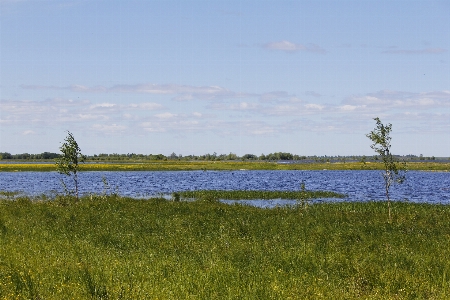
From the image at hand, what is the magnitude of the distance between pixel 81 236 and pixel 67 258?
233 inches

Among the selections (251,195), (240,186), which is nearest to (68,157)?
(251,195)

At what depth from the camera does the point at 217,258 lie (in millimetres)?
18484

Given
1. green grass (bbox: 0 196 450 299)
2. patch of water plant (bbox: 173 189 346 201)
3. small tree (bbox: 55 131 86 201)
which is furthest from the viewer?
patch of water plant (bbox: 173 189 346 201)

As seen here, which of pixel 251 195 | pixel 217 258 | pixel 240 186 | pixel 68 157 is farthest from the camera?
pixel 240 186

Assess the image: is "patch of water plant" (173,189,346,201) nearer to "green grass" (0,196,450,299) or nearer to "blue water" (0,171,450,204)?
"blue water" (0,171,450,204)

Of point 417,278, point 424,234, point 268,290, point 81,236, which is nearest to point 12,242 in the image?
point 81,236

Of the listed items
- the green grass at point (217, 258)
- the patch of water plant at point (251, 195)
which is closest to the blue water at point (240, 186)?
the patch of water plant at point (251, 195)

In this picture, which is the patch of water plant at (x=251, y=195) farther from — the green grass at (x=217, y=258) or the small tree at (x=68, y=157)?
the green grass at (x=217, y=258)

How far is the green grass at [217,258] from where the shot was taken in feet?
46.9

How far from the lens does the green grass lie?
46.9ft

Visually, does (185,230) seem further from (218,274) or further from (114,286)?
(114,286)

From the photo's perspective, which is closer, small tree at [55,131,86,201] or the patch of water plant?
small tree at [55,131,86,201]

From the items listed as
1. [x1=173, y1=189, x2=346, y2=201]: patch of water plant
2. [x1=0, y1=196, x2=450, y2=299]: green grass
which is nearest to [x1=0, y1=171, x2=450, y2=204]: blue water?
[x1=173, y1=189, x2=346, y2=201]: patch of water plant

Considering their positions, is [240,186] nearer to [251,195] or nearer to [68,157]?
[251,195]
